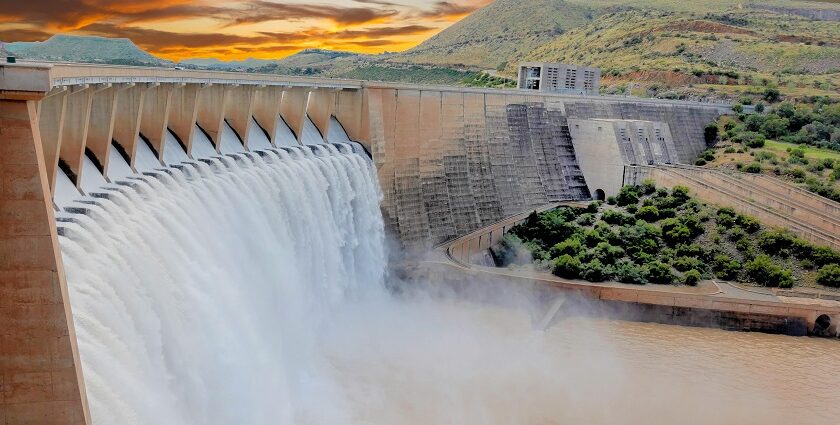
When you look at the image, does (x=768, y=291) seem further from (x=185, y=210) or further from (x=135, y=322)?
(x=135, y=322)

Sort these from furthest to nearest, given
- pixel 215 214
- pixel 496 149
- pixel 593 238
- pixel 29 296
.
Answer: pixel 496 149 → pixel 593 238 → pixel 215 214 → pixel 29 296

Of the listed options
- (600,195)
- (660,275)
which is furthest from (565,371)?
(600,195)

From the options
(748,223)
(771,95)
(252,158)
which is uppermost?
(771,95)

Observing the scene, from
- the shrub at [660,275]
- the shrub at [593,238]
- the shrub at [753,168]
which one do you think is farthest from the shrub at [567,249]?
the shrub at [753,168]

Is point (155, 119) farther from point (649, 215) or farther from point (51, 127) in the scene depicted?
point (649, 215)

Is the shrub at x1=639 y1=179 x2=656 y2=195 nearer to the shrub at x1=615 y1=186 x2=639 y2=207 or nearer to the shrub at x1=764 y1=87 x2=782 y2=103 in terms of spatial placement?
the shrub at x1=615 y1=186 x2=639 y2=207

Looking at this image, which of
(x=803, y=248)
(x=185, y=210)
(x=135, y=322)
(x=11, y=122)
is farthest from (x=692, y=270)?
(x=11, y=122)
